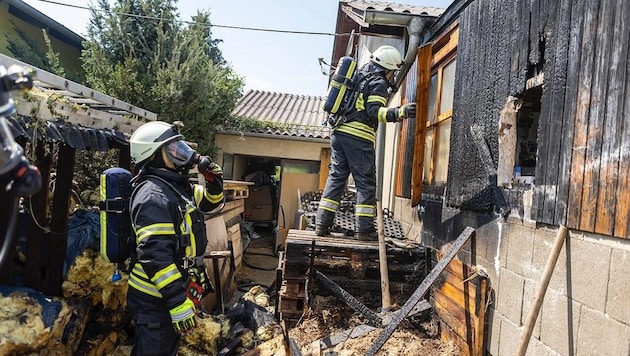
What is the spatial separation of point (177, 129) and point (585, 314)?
3.23 m

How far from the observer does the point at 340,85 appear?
4.37 metres

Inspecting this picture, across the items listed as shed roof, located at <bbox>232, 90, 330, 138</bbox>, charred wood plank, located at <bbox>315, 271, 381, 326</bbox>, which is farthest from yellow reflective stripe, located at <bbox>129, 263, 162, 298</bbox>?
shed roof, located at <bbox>232, 90, 330, 138</bbox>

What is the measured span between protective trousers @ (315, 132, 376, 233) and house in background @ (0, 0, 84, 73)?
8992mm

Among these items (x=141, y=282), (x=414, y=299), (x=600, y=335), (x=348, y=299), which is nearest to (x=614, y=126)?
(x=600, y=335)

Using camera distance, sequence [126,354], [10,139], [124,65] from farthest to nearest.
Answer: [124,65] < [126,354] < [10,139]

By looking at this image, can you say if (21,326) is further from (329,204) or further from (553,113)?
(553,113)

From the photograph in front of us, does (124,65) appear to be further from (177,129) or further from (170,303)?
(170,303)

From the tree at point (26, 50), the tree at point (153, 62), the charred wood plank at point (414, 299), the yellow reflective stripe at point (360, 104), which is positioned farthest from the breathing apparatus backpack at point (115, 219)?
the tree at point (26, 50)

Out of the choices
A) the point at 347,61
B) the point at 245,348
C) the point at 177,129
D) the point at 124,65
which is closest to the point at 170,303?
the point at 177,129

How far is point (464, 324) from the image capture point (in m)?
3.19

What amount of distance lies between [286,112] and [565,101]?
40.2 feet

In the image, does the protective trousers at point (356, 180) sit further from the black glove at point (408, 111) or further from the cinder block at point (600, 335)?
the cinder block at point (600, 335)

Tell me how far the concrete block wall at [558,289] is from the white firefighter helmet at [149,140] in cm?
273

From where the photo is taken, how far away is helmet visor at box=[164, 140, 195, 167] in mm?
3396
